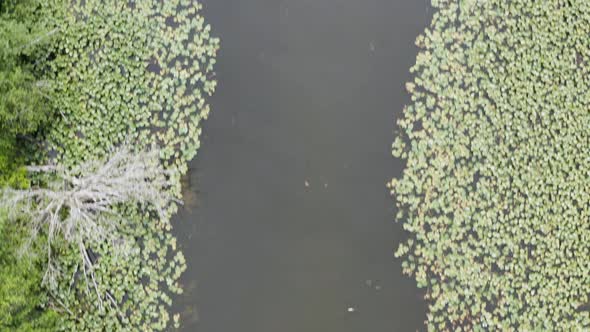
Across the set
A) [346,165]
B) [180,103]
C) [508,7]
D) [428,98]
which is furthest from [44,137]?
[508,7]

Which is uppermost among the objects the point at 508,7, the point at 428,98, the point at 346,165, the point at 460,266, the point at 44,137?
the point at 508,7

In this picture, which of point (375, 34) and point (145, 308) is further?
point (375, 34)

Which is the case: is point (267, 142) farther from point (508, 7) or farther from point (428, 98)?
point (508, 7)

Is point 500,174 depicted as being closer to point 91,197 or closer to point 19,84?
point 91,197

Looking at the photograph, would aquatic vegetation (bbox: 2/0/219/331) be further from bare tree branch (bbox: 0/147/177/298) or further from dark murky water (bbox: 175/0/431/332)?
dark murky water (bbox: 175/0/431/332)

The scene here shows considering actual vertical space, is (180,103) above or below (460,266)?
above

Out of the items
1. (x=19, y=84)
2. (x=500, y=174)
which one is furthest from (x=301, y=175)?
(x=19, y=84)

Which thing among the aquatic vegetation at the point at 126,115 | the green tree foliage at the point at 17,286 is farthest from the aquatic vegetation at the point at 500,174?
the green tree foliage at the point at 17,286

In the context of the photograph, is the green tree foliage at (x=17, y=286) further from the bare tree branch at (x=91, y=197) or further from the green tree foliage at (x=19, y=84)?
the green tree foliage at (x=19, y=84)
